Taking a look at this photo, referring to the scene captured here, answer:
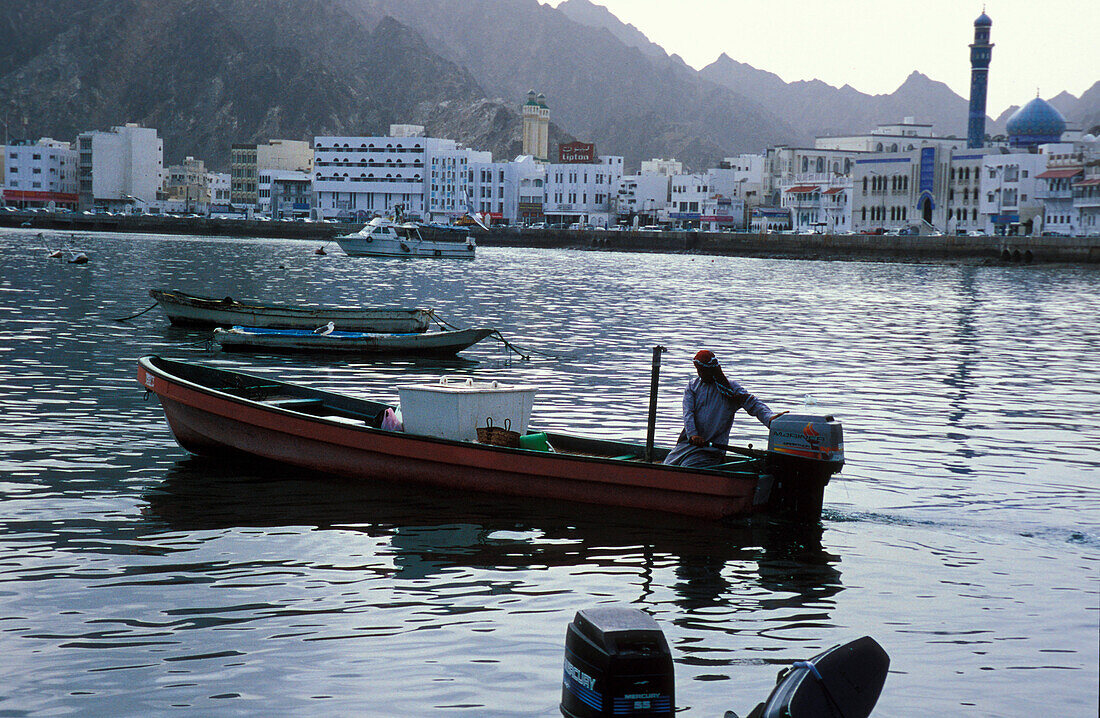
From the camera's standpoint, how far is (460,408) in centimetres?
1577

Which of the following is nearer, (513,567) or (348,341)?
(513,567)

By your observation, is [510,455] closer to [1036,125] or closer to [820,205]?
[820,205]

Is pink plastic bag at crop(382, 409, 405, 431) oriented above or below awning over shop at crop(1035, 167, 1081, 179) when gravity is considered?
below

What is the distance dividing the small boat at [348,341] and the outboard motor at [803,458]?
19801 mm

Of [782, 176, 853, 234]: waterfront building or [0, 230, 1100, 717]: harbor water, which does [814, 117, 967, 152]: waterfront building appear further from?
[0, 230, 1100, 717]: harbor water

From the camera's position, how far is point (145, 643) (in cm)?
967

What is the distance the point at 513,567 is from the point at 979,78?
164 m

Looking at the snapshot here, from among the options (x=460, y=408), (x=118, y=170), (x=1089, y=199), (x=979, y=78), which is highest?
(x=979, y=78)

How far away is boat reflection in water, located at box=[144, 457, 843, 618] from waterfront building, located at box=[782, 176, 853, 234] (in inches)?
5310

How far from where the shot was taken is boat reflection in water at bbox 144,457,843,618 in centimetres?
1236

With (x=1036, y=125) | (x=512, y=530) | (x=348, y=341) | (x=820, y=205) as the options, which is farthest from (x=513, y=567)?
(x=1036, y=125)

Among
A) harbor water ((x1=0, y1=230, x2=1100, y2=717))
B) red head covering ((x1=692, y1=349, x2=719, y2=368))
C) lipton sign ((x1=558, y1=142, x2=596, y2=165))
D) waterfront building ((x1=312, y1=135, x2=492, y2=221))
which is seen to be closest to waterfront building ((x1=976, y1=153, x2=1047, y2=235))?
lipton sign ((x1=558, y1=142, x2=596, y2=165))

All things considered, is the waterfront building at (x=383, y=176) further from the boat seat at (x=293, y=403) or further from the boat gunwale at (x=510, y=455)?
the boat gunwale at (x=510, y=455)

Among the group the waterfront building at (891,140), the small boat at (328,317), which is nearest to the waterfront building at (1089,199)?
the waterfront building at (891,140)
